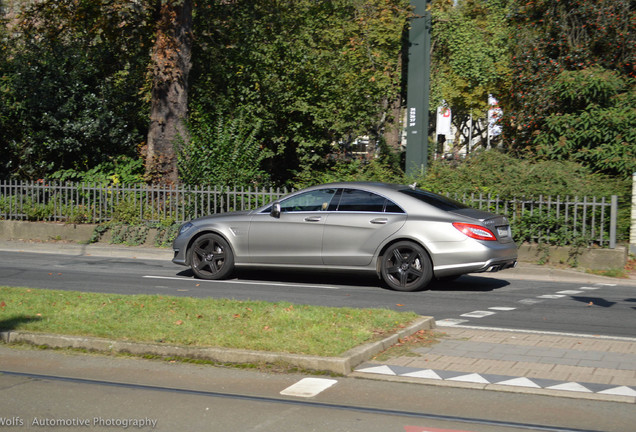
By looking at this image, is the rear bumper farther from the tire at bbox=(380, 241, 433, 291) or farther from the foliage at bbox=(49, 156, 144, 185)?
the foliage at bbox=(49, 156, 144, 185)

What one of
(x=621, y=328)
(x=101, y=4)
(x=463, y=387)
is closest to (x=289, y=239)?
(x=621, y=328)

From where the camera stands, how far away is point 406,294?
444 inches

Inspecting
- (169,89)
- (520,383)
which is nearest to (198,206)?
(169,89)

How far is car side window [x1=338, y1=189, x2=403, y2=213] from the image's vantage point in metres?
11.8

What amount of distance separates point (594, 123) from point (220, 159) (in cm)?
863

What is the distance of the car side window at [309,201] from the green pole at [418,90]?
217 inches

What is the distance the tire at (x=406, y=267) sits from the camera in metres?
11.3

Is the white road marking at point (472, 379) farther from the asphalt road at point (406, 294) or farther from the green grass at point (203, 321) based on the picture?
the asphalt road at point (406, 294)

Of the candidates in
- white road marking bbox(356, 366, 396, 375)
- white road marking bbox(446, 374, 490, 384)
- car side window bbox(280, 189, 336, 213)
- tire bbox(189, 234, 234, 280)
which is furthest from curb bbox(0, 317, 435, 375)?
tire bbox(189, 234, 234, 280)

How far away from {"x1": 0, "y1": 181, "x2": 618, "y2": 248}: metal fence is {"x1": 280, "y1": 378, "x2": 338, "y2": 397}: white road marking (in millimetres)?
9209

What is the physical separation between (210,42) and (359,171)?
731 centimetres

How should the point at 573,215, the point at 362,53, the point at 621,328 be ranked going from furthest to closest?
the point at 362,53, the point at 573,215, the point at 621,328

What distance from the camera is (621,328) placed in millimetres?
8820

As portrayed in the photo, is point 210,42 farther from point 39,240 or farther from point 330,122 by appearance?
point 39,240
